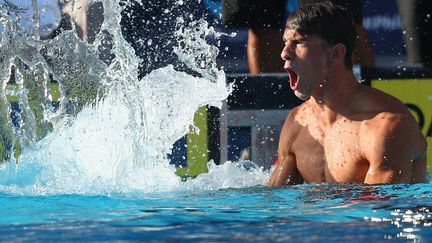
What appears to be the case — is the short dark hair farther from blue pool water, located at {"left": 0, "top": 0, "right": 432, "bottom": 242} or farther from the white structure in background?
the white structure in background

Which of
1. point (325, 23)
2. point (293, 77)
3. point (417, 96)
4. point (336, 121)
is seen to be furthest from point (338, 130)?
point (417, 96)

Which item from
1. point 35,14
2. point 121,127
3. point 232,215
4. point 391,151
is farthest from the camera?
point 35,14

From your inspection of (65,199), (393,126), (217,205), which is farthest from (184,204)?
(393,126)

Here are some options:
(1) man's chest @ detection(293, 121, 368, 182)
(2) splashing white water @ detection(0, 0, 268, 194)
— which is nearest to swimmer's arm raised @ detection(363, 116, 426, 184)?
(1) man's chest @ detection(293, 121, 368, 182)

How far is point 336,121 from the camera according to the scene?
12.5ft

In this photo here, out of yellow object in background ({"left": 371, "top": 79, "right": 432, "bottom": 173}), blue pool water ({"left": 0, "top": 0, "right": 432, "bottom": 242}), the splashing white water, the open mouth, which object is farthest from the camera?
yellow object in background ({"left": 371, "top": 79, "right": 432, "bottom": 173})

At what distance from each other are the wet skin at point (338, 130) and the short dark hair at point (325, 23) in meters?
0.03

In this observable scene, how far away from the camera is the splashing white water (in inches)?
159

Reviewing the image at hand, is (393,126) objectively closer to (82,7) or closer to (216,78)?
(216,78)

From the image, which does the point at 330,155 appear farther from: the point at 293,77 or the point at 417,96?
the point at 417,96

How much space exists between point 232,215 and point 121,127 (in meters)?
1.43

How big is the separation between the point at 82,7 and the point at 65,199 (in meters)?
1.98

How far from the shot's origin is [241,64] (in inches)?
204

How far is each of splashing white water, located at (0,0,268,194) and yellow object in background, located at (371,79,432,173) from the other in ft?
2.74
